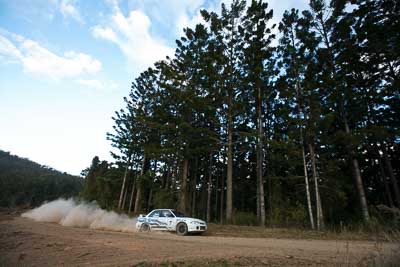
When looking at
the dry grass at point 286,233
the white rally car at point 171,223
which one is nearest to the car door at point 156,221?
the white rally car at point 171,223

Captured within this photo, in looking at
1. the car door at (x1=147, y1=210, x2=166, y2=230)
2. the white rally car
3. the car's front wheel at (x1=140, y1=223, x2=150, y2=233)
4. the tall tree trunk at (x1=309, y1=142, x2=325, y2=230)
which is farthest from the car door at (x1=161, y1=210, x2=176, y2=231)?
the tall tree trunk at (x1=309, y1=142, x2=325, y2=230)

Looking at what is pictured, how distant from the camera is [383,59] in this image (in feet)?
54.5

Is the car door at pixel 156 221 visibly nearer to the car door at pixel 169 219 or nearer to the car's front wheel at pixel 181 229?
the car door at pixel 169 219

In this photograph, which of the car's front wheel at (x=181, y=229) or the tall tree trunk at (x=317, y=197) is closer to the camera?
the car's front wheel at (x=181, y=229)

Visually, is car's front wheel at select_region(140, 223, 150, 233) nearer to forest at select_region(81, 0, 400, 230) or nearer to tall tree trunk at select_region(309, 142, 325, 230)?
forest at select_region(81, 0, 400, 230)

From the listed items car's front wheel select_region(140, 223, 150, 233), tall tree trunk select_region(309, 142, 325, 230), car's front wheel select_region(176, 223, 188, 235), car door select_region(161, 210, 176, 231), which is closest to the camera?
car's front wheel select_region(176, 223, 188, 235)

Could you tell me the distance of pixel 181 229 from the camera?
13000 mm

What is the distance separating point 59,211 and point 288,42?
28913mm

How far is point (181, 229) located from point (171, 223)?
0.82 meters

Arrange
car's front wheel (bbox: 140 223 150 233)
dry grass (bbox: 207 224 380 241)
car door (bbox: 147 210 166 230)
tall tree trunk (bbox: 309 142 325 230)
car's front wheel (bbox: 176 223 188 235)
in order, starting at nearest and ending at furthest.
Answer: dry grass (bbox: 207 224 380 241) → car's front wheel (bbox: 176 223 188 235) → car door (bbox: 147 210 166 230) → car's front wheel (bbox: 140 223 150 233) → tall tree trunk (bbox: 309 142 325 230)

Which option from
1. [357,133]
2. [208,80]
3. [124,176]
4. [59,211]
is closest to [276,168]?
[357,133]

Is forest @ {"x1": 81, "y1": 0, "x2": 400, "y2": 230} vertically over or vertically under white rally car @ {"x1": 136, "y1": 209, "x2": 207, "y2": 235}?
over

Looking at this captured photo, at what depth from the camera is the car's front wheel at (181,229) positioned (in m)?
12.8

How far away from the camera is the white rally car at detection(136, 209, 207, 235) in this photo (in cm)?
1282
